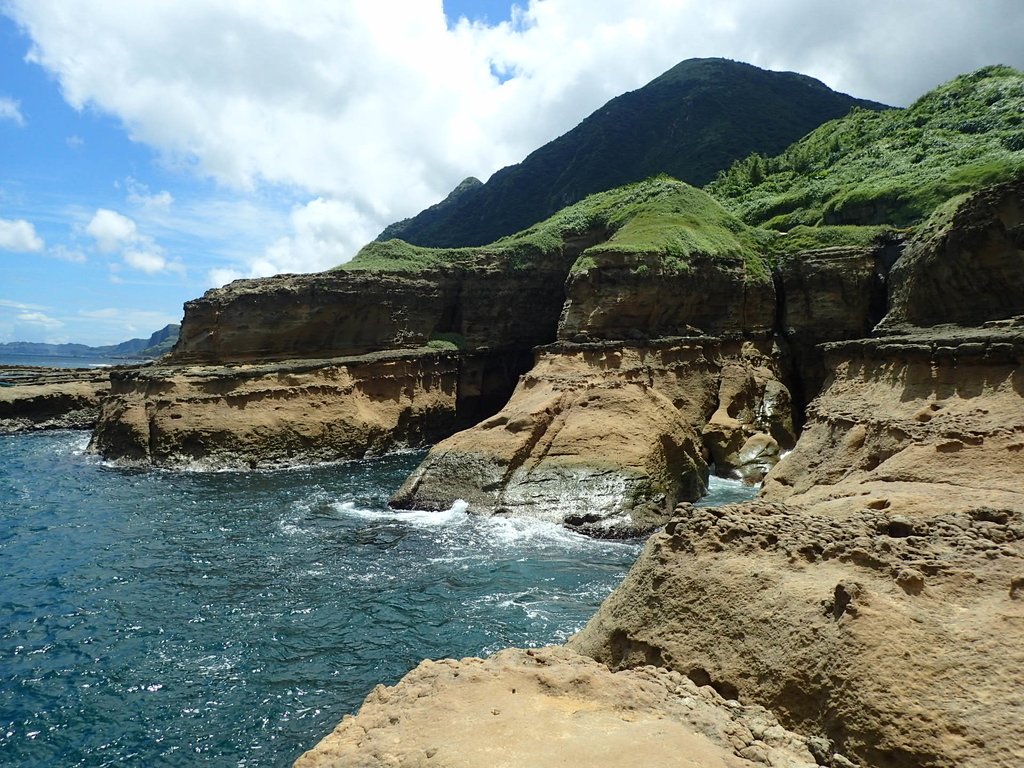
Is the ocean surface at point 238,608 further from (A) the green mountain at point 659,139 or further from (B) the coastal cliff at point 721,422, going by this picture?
(A) the green mountain at point 659,139

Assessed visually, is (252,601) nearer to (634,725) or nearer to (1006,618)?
(634,725)

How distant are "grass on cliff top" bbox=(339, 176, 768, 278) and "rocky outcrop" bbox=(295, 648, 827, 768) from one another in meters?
27.8

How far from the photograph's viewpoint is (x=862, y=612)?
295 inches

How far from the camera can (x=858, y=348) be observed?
2161 centimetres

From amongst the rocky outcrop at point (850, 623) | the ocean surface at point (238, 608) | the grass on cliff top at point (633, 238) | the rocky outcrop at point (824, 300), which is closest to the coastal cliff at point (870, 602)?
the rocky outcrop at point (850, 623)

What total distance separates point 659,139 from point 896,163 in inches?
2514

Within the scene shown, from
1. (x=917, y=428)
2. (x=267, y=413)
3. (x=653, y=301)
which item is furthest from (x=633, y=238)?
(x=917, y=428)

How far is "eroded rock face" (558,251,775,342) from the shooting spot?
111 ft

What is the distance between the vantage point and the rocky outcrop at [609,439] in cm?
2297

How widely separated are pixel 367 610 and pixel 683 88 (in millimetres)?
125577

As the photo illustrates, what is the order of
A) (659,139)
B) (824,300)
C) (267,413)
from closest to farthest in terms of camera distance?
1. (267,413)
2. (824,300)
3. (659,139)

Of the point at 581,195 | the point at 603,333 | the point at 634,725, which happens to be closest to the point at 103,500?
the point at 603,333

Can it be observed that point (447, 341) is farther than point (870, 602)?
Yes

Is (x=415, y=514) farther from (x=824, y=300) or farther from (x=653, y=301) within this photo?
(x=824, y=300)
